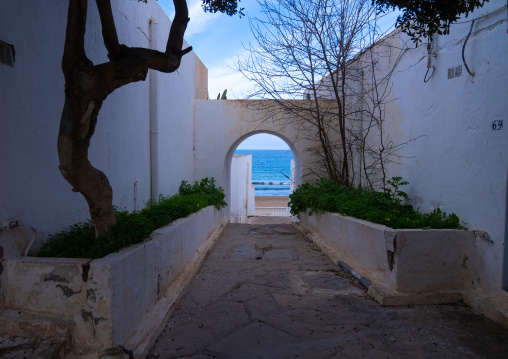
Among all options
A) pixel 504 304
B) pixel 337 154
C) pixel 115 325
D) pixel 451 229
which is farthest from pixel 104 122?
pixel 337 154

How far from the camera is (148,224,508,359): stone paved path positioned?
2.97 metres

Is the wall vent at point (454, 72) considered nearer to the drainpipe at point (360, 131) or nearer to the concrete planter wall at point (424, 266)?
the concrete planter wall at point (424, 266)

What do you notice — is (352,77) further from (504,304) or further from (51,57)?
(51,57)

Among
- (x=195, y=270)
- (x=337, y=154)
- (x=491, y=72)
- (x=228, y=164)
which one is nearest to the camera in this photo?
(x=491, y=72)

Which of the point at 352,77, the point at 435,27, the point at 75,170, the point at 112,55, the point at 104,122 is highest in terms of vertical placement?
the point at 352,77

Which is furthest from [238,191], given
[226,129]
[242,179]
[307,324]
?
[307,324]

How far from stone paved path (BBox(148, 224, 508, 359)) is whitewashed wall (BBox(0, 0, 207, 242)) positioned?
1.51 m

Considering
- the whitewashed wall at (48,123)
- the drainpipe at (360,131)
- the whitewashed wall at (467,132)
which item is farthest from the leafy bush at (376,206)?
the whitewashed wall at (48,123)

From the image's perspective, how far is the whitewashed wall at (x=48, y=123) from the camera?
273 cm

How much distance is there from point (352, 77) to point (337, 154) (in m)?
2.00

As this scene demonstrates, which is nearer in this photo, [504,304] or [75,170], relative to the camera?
[75,170]

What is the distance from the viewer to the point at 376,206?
5.49 meters

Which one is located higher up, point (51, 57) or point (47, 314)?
point (51, 57)

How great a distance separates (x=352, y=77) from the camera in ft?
26.2
